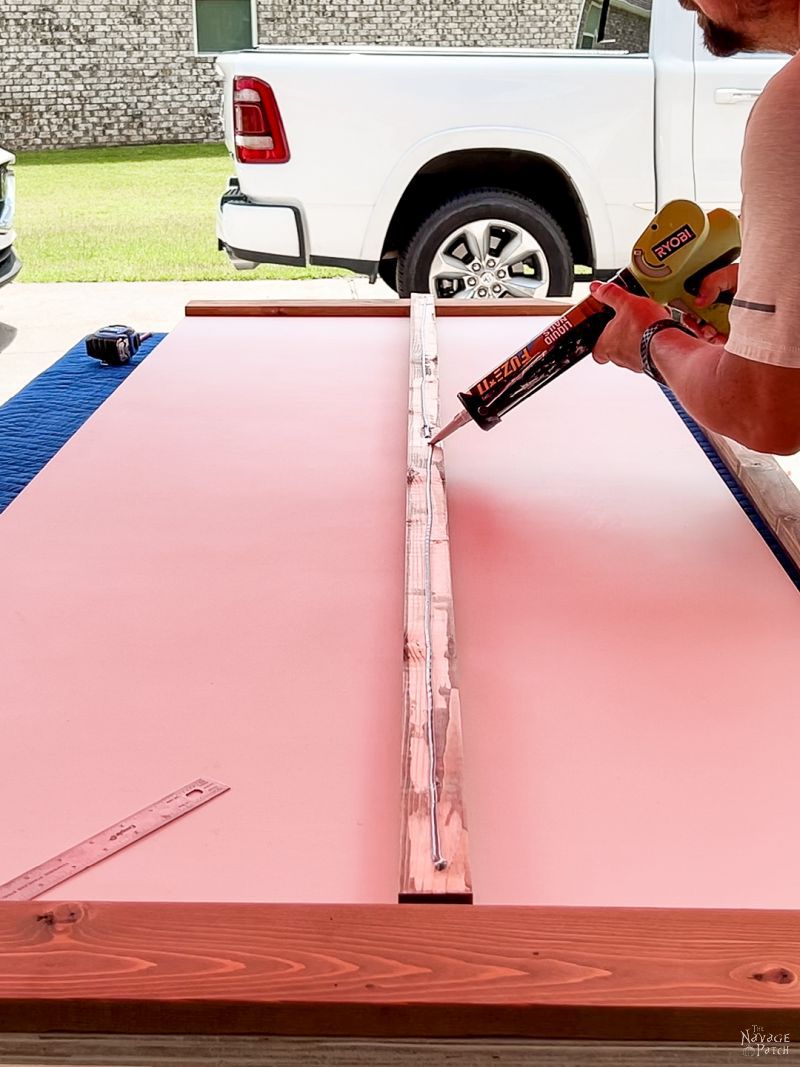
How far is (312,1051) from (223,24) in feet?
59.4

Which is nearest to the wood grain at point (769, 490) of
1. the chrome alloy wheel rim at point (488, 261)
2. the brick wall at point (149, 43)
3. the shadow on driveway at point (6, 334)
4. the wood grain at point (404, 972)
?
the wood grain at point (404, 972)

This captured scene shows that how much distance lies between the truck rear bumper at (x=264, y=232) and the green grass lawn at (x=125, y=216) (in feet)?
10.6

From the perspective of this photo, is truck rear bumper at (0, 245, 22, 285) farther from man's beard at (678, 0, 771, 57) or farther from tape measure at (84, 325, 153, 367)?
man's beard at (678, 0, 771, 57)

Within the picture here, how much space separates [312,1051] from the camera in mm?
980

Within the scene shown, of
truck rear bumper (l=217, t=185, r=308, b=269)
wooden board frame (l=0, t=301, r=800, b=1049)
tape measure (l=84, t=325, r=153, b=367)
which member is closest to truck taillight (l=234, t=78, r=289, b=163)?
truck rear bumper (l=217, t=185, r=308, b=269)

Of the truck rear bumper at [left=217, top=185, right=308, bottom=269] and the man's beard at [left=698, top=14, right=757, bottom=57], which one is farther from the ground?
the truck rear bumper at [left=217, top=185, right=308, bottom=269]

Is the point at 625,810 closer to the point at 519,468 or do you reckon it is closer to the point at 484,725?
the point at 484,725

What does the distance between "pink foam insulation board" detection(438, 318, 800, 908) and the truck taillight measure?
3214 mm

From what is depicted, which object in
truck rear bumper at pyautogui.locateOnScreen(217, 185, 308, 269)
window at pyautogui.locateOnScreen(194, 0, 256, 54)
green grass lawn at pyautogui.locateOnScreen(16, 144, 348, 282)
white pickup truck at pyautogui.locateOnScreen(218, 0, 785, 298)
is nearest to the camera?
white pickup truck at pyautogui.locateOnScreen(218, 0, 785, 298)

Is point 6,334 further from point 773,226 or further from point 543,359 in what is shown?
point 773,226

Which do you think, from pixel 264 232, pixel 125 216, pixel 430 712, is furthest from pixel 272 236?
pixel 125 216

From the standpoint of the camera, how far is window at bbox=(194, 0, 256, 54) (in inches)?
665

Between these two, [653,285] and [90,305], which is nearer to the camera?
[653,285]

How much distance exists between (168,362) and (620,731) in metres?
2.01
